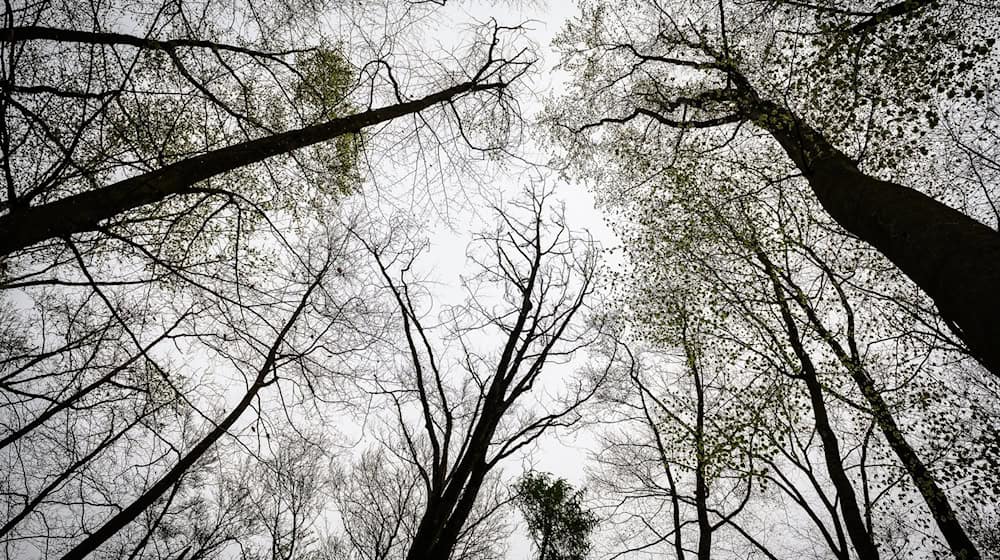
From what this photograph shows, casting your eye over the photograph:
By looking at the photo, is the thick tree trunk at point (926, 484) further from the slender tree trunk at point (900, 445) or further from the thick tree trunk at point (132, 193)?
the thick tree trunk at point (132, 193)

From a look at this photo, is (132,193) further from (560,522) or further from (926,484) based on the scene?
(560,522)

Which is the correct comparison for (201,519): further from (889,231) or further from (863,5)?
(863,5)

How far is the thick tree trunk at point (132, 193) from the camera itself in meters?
2.53

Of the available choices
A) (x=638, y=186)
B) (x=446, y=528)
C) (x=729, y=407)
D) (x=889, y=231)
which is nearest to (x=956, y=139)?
(x=889, y=231)

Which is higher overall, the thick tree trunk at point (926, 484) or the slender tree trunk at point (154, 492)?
the thick tree trunk at point (926, 484)

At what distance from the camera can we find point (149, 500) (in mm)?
5852

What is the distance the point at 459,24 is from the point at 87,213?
438 centimetres

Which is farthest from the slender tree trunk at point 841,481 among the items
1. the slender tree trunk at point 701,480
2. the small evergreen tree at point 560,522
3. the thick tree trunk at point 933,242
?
the small evergreen tree at point 560,522

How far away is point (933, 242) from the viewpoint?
8.76ft

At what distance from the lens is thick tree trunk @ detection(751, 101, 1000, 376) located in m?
2.18

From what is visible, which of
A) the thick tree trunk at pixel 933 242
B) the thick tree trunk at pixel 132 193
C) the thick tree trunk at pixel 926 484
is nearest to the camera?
the thick tree trunk at pixel 933 242

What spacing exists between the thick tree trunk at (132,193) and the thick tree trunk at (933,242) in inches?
202

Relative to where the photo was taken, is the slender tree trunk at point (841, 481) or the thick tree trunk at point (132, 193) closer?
the thick tree trunk at point (132, 193)

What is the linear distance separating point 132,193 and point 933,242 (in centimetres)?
590
